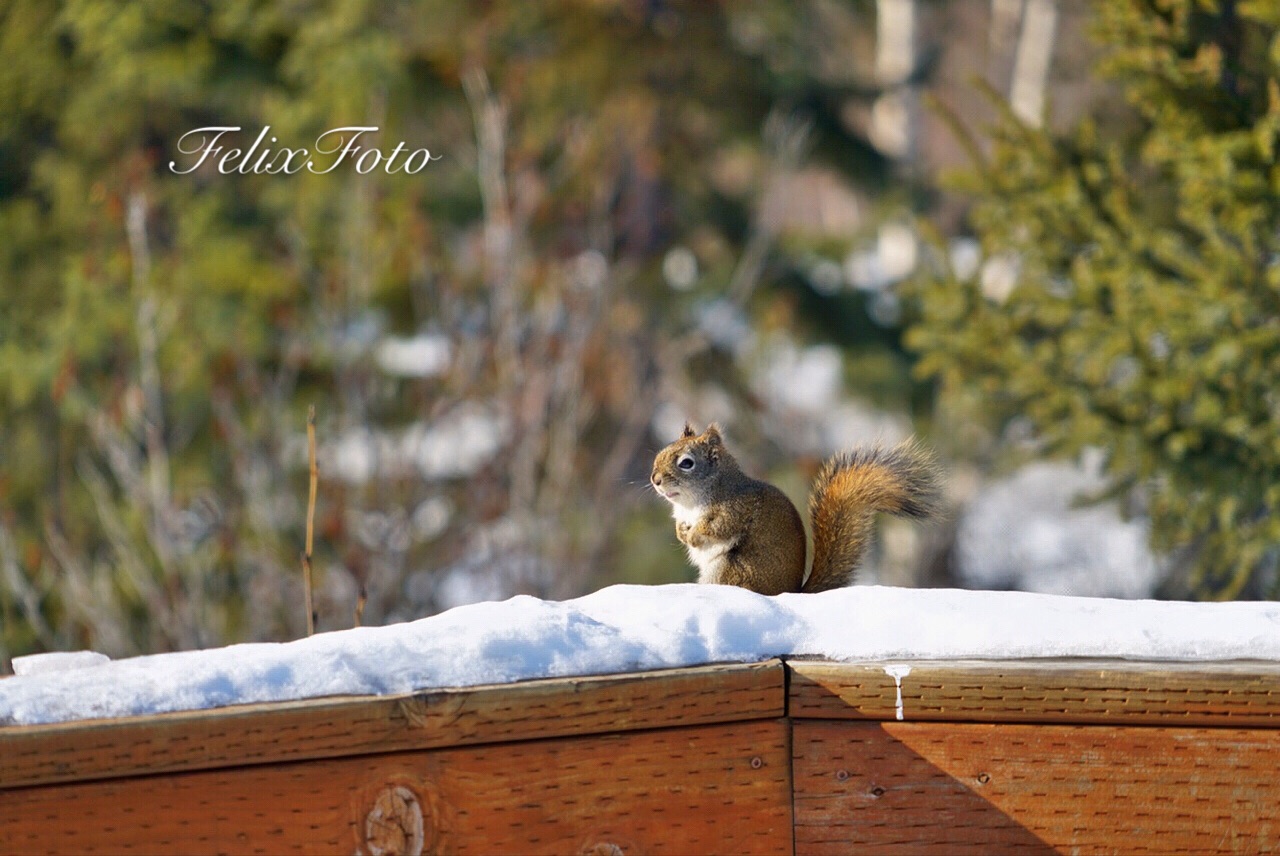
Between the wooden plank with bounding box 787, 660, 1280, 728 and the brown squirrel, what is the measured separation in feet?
2.89

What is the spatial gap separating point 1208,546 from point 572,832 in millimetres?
3759

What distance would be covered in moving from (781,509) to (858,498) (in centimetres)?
32

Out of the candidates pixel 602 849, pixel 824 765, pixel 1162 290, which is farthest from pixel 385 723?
pixel 1162 290

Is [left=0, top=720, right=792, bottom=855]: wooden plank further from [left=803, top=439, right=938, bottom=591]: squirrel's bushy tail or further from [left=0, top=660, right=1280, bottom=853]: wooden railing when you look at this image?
[left=803, top=439, right=938, bottom=591]: squirrel's bushy tail

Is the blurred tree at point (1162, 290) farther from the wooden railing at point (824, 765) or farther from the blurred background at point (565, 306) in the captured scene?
the wooden railing at point (824, 765)

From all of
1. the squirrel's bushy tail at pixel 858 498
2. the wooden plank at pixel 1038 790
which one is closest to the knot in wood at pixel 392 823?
the wooden plank at pixel 1038 790

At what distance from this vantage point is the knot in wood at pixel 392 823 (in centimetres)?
128

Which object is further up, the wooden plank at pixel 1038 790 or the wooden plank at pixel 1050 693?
the wooden plank at pixel 1050 693

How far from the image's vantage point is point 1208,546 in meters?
4.54

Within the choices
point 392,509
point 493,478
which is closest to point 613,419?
point 493,478

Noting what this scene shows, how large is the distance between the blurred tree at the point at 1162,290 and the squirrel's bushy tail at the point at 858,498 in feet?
6.53

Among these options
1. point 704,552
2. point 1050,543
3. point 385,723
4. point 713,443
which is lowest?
point 385,723

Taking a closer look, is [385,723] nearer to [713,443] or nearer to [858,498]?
[858,498]

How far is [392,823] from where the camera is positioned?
129 centimetres
